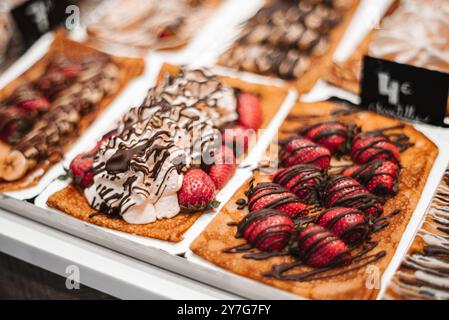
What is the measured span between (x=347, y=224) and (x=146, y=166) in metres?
0.71

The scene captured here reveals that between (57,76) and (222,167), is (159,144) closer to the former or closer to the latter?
(222,167)

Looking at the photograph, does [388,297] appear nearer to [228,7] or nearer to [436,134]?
[436,134]

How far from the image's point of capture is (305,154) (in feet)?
7.38

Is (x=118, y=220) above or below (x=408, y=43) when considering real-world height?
below

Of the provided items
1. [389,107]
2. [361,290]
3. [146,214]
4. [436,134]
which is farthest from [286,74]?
[361,290]

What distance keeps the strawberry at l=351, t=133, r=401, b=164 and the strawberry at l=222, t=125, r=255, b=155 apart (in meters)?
0.44

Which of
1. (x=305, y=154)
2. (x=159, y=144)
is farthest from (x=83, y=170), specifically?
(x=305, y=154)

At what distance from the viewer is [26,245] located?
6.95 feet

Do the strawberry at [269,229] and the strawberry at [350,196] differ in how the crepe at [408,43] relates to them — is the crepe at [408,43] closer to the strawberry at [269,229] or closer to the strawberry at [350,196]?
the strawberry at [350,196]

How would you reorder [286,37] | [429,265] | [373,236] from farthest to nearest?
1. [286,37]
2. [373,236]
3. [429,265]

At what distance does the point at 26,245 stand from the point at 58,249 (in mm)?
123

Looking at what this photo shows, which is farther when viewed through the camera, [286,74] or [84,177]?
[286,74]

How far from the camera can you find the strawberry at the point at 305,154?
2.23 metres

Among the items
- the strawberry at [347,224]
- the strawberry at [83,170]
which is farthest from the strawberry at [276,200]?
the strawberry at [83,170]
